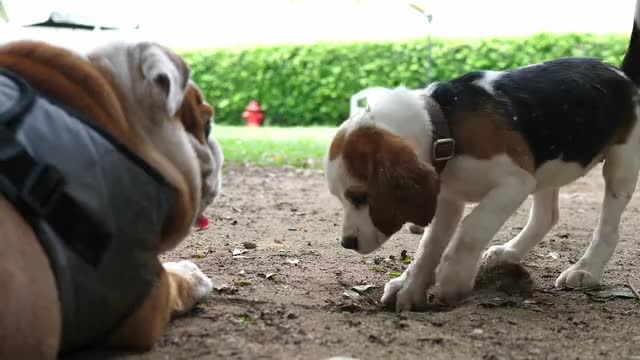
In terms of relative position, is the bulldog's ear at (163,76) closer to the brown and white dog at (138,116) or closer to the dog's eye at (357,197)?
the brown and white dog at (138,116)

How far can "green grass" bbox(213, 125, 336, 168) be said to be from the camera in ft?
34.6

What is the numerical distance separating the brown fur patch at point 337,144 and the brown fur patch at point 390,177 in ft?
0.12

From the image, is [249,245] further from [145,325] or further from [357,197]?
[145,325]

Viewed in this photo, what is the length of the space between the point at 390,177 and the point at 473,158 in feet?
1.39

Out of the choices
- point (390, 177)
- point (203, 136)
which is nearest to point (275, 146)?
point (390, 177)

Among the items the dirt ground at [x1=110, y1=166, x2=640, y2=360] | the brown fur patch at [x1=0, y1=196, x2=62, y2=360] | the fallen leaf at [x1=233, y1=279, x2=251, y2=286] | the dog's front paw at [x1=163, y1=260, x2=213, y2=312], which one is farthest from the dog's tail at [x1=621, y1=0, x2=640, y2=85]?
the brown fur patch at [x1=0, y1=196, x2=62, y2=360]

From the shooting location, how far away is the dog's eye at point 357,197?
316 centimetres

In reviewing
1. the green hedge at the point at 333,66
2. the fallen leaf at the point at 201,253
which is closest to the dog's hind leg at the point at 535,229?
the fallen leaf at the point at 201,253

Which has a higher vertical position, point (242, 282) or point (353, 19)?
point (242, 282)

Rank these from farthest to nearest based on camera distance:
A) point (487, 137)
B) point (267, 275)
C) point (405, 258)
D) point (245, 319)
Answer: point (405, 258), point (267, 275), point (487, 137), point (245, 319)

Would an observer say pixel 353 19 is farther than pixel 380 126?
Yes

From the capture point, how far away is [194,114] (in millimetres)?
2584

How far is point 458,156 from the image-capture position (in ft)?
10.6

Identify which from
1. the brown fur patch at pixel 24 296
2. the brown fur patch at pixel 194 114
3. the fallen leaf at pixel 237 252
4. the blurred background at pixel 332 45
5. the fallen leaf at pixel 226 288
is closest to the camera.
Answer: the brown fur patch at pixel 24 296
